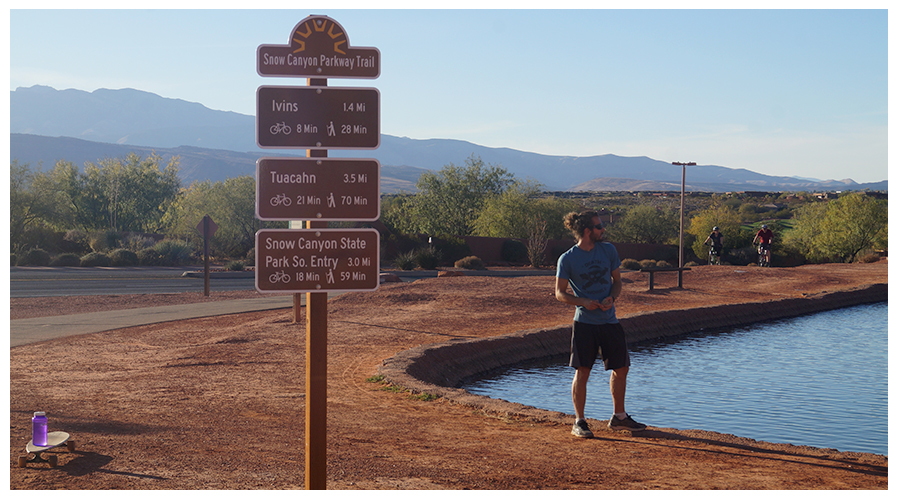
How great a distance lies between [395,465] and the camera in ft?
18.7

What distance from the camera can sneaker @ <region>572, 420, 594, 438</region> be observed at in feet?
21.9

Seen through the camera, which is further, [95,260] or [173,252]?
[173,252]

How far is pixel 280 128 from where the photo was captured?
4.56 m

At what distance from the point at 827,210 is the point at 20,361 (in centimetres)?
4385

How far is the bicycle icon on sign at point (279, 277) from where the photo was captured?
181 inches

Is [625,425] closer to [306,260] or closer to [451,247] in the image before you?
[306,260]

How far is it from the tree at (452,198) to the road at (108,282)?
24.3m

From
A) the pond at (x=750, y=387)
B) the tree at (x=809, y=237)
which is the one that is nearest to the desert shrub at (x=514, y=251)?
the tree at (x=809, y=237)

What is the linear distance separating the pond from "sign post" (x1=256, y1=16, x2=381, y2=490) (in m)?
4.89

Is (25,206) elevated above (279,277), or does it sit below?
above

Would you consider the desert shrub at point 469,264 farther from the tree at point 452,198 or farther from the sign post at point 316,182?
the sign post at point 316,182

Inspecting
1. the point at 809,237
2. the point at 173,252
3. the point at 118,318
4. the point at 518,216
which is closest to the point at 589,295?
the point at 118,318

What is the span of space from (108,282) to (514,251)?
2289 centimetres
